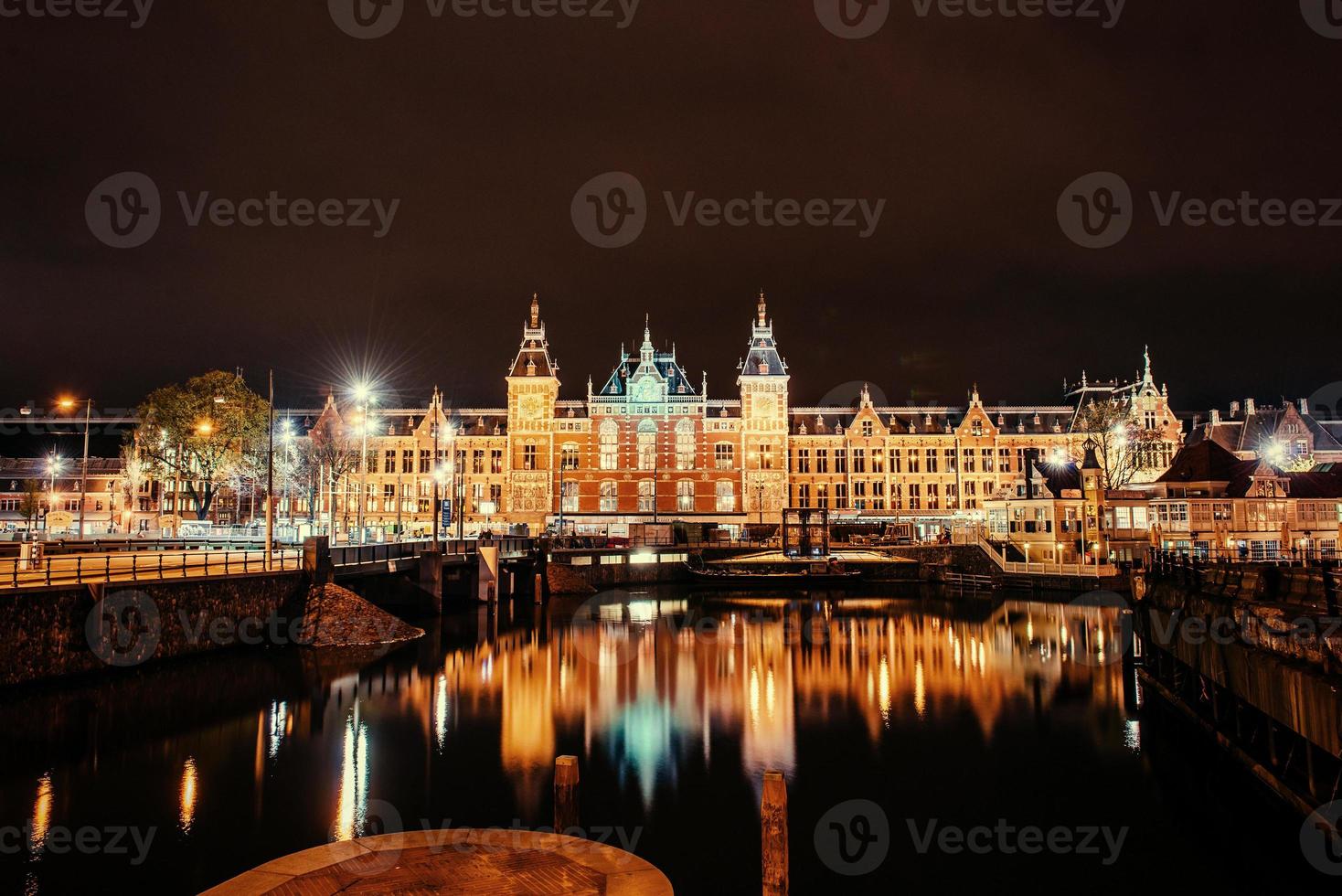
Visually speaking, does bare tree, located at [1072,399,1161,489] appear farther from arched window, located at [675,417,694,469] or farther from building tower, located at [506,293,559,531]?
building tower, located at [506,293,559,531]

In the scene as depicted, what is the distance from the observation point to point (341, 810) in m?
18.3

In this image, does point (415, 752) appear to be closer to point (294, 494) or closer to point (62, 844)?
point (62, 844)

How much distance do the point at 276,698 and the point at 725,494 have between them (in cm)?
6235

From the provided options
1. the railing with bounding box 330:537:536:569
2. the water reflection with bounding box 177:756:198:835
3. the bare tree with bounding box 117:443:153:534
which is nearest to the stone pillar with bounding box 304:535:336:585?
the railing with bounding box 330:537:536:569

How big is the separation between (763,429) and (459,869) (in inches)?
3021

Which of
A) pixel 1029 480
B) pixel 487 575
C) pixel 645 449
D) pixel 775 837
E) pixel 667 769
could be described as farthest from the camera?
pixel 645 449

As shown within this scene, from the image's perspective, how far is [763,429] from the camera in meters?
87.2

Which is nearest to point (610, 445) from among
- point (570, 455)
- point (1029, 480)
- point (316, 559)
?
point (570, 455)

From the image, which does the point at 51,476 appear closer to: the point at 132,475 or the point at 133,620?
the point at 132,475

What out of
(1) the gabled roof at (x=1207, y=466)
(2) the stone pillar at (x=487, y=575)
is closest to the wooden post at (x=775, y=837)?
(2) the stone pillar at (x=487, y=575)

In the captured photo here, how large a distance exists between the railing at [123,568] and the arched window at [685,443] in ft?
150

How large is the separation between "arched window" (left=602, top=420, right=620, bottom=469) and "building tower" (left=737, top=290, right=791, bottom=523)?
12.2 meters

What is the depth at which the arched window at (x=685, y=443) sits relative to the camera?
284 ft

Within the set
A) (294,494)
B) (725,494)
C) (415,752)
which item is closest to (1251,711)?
(415,752)
